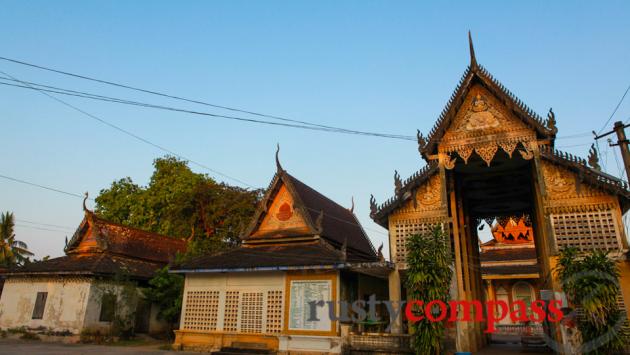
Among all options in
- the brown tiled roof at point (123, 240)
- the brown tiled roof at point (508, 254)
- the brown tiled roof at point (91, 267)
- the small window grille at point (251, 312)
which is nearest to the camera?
the small window grille at point (251, 312)

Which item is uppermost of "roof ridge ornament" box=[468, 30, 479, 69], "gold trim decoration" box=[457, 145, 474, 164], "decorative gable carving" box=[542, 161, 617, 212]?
"roof ridge ornament" box=[468, 30, 479, 69]

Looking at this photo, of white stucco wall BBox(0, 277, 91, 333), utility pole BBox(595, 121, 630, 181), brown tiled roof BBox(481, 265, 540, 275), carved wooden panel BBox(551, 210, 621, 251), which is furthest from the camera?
brown tiled roof BBox(481, 265, 540, 275)

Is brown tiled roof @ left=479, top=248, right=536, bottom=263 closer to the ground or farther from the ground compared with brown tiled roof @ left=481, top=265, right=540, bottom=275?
farther from the ground

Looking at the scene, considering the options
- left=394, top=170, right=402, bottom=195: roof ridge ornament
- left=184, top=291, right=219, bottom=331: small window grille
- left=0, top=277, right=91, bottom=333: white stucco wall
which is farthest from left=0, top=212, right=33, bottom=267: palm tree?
left=394, top=170, right=402, bottom=195: roof ridge ornament

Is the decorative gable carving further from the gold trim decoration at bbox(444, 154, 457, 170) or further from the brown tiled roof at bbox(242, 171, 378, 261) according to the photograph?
the brown tiled roof at bbox(242, 171, 378, 261)

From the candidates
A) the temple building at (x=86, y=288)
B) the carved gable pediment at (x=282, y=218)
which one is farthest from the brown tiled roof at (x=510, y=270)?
the temple building at (x=86, y=288)

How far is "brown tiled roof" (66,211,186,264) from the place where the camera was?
22.6 m

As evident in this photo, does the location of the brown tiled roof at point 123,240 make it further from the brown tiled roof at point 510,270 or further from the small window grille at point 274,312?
the brown tiled roof at point 510,270

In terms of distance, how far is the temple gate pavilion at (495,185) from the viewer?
13.1m

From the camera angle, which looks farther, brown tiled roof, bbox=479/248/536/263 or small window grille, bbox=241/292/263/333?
brown tiled roof, bbox=479/248/536/263

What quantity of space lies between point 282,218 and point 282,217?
45 mm

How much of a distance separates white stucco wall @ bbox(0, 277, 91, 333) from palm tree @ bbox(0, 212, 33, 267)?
64.3ft

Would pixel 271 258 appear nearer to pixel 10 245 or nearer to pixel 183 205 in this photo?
pixel 183 205

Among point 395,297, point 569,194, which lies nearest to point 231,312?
point 395,297
